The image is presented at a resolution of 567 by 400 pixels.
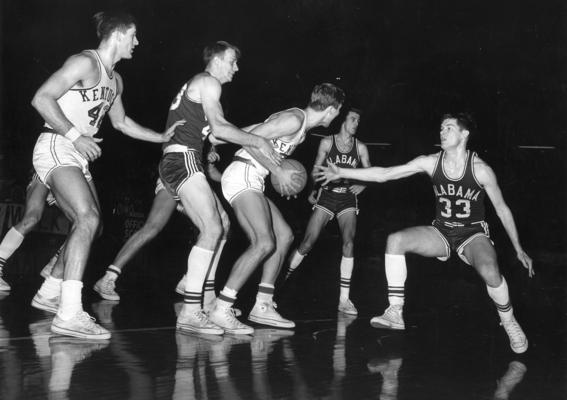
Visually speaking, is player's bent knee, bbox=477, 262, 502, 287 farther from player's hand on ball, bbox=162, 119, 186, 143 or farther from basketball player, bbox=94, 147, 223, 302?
basketball player, bbox=94, 147, 223, 302

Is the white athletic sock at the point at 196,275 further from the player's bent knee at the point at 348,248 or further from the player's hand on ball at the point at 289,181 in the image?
the player's bent knee at the point at 348,248

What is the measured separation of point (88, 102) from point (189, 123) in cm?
66

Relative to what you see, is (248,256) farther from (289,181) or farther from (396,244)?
(396,244)

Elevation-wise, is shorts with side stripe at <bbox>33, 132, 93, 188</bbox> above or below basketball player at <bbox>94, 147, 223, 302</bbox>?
above

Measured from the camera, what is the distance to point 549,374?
157 inches

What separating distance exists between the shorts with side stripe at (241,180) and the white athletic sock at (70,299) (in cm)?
117

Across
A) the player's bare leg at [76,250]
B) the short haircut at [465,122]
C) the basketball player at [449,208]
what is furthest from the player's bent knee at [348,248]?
the player's bare leg at [76,250]

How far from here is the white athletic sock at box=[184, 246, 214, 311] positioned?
4.59 m

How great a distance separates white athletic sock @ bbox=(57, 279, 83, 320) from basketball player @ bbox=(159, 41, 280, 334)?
2.33 ft

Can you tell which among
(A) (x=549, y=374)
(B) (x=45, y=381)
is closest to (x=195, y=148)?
(B) (x=45, y=381)

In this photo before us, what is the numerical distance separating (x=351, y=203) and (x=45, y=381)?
3.60 metres

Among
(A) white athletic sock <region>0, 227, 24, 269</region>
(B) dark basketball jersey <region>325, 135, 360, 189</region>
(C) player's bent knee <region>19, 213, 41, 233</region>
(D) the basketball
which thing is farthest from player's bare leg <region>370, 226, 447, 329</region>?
(A) white athletic sock <region>0, 227, 24, 269</region>

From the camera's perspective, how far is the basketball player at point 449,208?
504 cm

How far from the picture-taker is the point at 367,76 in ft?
44.7
